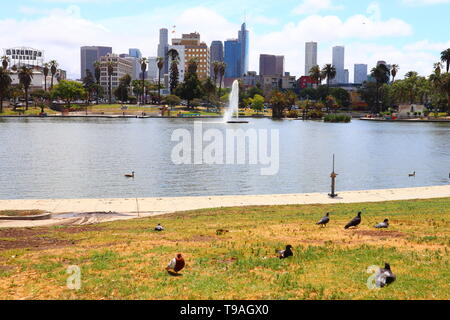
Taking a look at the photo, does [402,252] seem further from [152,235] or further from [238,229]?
[152,235]

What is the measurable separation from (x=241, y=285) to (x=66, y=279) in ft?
14.2

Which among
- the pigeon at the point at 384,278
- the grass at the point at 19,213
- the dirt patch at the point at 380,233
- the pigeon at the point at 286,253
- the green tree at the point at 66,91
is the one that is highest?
the green tree at the point at 66,91

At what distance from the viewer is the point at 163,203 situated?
2783cm

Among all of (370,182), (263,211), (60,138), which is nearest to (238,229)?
(263,211)

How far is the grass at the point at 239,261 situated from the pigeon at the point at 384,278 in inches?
6.7

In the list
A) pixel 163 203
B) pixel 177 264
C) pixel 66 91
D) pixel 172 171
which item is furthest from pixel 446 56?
pixel 177 264

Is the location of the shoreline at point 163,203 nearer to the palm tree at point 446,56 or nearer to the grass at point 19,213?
the grass at point 19,213

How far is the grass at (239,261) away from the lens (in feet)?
34.2

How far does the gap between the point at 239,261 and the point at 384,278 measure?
12.9 ft

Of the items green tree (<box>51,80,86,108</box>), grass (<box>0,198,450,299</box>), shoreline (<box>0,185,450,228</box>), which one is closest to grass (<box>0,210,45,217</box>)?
shoreline (<box>0,185,450,228</box>)

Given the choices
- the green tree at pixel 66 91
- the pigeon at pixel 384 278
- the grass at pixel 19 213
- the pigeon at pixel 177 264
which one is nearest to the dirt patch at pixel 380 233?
the pigeon at pixel 384 278

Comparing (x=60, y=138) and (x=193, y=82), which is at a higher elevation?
(x=193, y=82)

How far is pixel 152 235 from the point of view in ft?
57.3

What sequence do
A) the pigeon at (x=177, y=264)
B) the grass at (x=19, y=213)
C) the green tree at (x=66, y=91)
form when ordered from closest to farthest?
the pigeon at (x=177, y=264), the grass at (x=19, y=213), the green tree at (x=66, y=91)
